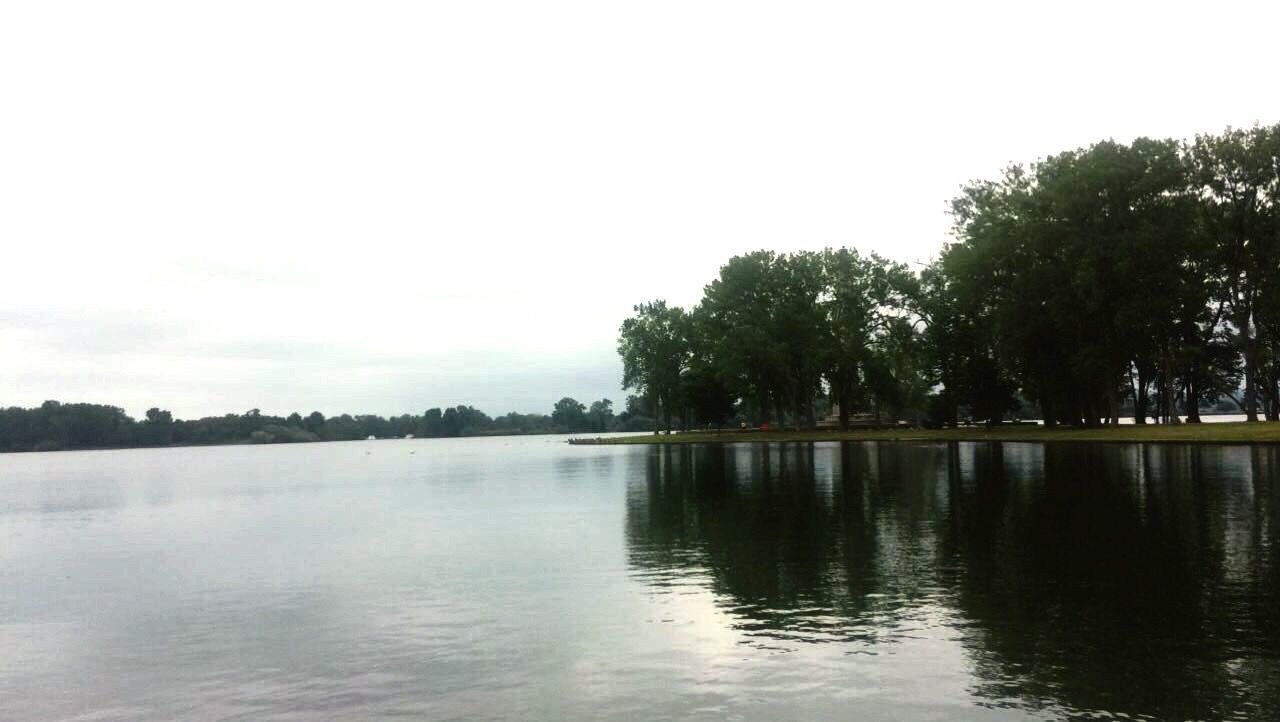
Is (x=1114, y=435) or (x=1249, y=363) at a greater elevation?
(x=1249, y=363)

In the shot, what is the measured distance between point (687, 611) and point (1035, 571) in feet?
24.0

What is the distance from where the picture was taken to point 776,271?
120812 millimetres

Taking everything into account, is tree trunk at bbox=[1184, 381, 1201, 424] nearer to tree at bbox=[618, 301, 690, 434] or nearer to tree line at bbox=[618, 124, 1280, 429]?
tree line at bbox=[618, 124, 1280, 429]

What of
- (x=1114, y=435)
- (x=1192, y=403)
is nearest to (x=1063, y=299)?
(x=1114, y=435)

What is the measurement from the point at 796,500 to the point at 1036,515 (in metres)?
9.78

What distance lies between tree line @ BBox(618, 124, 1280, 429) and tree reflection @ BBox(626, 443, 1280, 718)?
37465 mm

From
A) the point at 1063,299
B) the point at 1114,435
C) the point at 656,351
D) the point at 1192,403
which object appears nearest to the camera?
the point at 1114,435

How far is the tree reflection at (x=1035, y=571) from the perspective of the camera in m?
11.3

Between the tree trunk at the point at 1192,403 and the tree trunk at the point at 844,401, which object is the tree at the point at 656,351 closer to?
the tree trunk at the point at 844,401

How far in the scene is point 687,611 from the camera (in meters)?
16.0

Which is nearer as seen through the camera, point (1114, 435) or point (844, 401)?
point (1114, 435)

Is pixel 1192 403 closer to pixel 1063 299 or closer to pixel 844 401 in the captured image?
pixel 1063 299

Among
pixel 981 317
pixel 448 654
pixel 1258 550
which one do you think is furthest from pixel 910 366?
pixel 448 654

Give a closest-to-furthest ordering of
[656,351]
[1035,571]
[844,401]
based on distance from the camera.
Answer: [1035,571], [844,401], [656,351]
